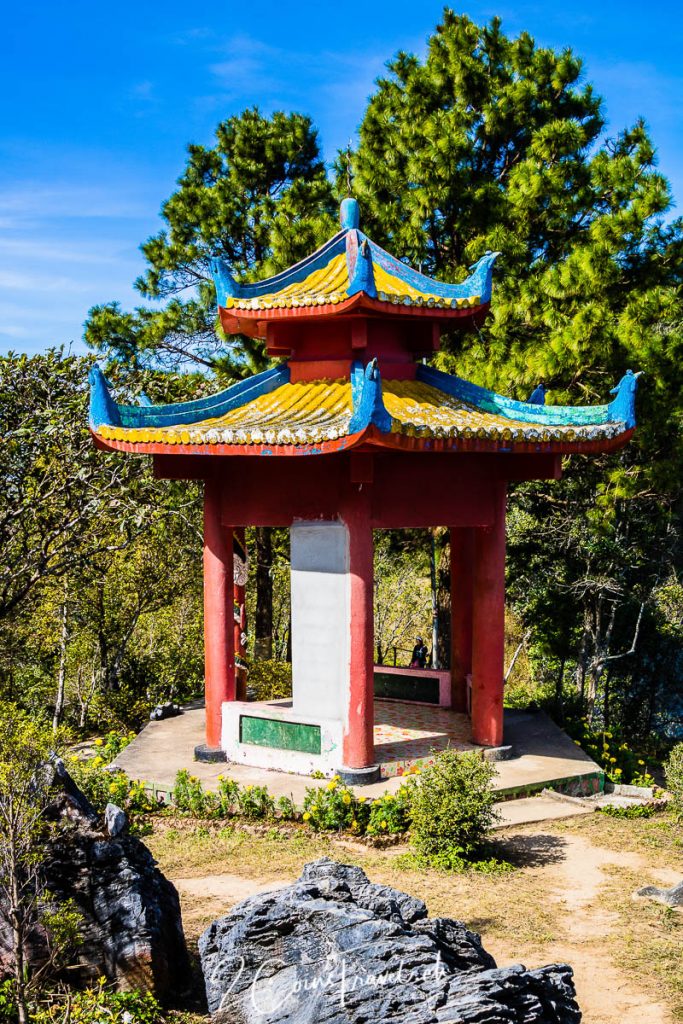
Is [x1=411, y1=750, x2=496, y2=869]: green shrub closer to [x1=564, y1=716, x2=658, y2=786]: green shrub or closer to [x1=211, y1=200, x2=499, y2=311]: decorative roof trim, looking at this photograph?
[x1=564, y1=716, x2=658, y2=786]: green shrub

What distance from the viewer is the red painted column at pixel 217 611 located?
13.1m

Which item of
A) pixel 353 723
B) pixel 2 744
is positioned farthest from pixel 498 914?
pixel 2 744

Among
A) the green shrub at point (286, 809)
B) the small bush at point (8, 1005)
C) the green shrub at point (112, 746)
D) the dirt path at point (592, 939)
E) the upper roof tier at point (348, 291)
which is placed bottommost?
the dirt path at point (592, 939)

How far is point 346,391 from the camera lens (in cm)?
1270

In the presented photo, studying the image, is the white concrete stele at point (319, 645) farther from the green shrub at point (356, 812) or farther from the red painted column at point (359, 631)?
the green shrub at point (356, 812)

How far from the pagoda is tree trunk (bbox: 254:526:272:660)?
734cm

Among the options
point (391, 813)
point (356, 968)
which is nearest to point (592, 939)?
point (391, 813)

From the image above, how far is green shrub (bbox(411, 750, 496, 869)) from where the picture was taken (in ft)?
32.2

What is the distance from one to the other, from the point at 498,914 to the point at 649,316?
35.4 feet

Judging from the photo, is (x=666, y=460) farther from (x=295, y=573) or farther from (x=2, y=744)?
(x=2, y=744)

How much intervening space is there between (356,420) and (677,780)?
5.65 meters

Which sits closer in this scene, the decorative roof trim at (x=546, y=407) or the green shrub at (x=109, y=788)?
the green shrub at (x=109, y=788)

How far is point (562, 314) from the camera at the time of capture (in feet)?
53.8

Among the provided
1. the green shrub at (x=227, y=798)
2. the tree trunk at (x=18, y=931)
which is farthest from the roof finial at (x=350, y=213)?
the tree trunk at (x=18, y=931)
